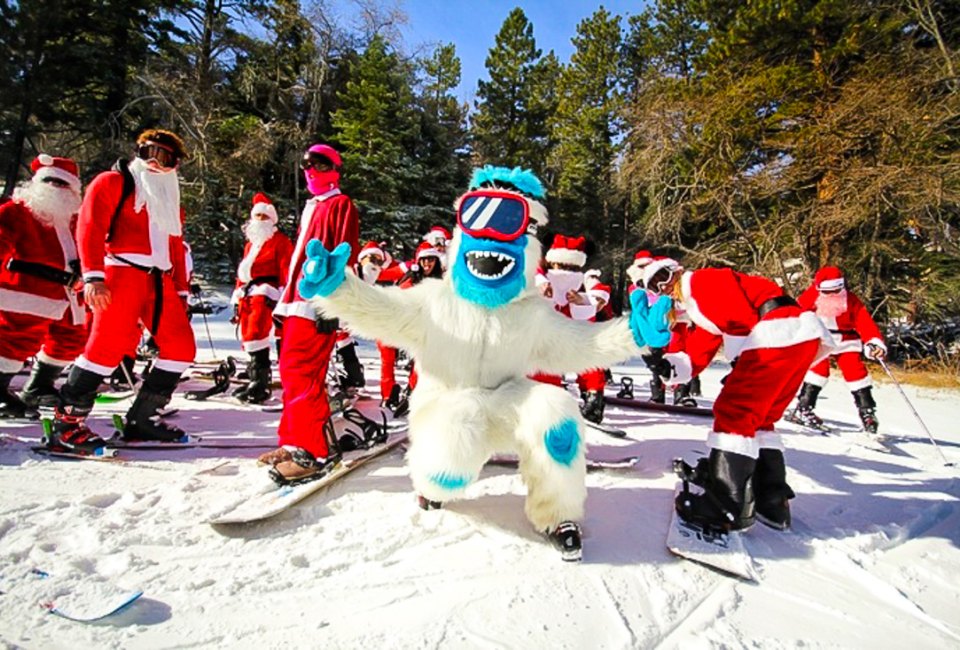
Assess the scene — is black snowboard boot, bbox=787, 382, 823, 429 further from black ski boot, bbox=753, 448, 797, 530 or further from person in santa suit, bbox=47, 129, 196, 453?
person in santa suit, bbox=47, 129, 196, 453

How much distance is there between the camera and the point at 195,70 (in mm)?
15484

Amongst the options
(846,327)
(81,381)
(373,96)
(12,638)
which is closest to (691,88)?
(846,327)

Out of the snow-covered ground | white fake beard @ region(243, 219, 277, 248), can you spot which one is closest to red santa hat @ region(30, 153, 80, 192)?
white fake beard @ region(243, 219, 277, 248)

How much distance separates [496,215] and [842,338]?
4916 millimetres

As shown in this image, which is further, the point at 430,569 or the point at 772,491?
the point at 772,491

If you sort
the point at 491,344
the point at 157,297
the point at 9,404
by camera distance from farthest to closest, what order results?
the point at 9,404
the point at 157,297
the point at 491,344

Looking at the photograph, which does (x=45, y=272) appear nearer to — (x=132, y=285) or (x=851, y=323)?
(x=132, y=285)

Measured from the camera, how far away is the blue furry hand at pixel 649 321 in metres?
2.00

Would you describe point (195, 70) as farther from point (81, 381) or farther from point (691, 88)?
point (81, 381)

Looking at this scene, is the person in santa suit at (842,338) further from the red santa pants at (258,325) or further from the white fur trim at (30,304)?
the white fur trim at (30,304)

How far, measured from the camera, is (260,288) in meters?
4.97

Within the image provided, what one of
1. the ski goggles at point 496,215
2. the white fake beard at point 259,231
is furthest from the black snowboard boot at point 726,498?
the white fake beard at point 259,231

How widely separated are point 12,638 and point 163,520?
760 millimetres

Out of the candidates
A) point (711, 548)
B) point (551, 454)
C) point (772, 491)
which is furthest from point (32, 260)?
point (772, 491)
